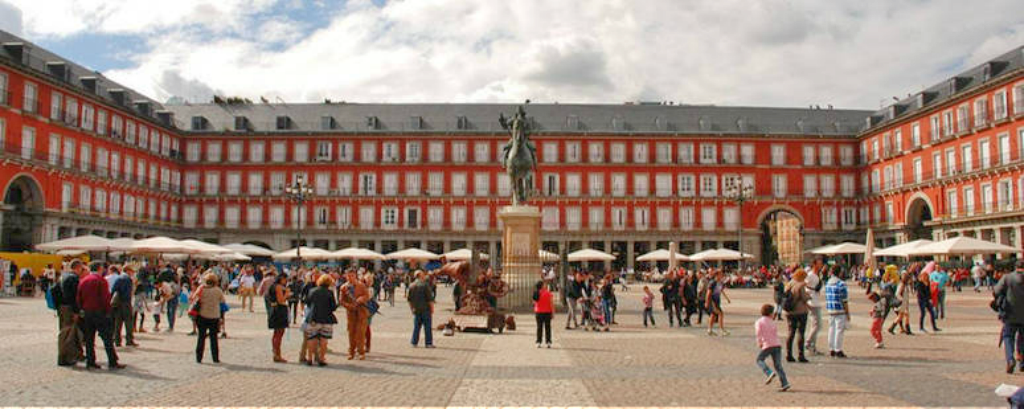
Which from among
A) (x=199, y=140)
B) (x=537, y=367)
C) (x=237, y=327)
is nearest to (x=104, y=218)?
(x=199, y=140)

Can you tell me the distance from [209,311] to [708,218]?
174ft

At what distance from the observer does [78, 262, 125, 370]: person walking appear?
1045 cm

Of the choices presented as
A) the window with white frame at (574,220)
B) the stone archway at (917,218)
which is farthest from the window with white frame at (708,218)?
the stone archway at (917,218)

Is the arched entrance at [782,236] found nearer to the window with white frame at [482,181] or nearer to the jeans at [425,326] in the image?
the window with white frame at [482,181]

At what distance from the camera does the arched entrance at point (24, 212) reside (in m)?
40.5

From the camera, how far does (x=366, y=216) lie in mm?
59906

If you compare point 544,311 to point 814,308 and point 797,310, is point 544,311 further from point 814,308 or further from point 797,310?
point 814,308

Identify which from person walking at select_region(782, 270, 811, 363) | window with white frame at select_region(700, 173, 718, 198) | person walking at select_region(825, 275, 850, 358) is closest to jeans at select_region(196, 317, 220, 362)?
person walking at select_region(782, 270, 811, 363)

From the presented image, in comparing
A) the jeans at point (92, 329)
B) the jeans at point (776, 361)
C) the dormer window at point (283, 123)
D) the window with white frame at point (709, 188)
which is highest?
the dormer window at point (283, 123)

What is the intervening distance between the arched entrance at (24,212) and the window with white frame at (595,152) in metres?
36.8

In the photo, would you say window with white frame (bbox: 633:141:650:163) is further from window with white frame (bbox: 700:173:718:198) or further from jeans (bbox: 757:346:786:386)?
jeans (bbox: 757:346:786:386)

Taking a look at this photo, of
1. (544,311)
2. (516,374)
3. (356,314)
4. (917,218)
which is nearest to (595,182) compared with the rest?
(917,218)

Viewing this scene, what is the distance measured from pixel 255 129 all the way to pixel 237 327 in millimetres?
46768

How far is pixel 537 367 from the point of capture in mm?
10938
